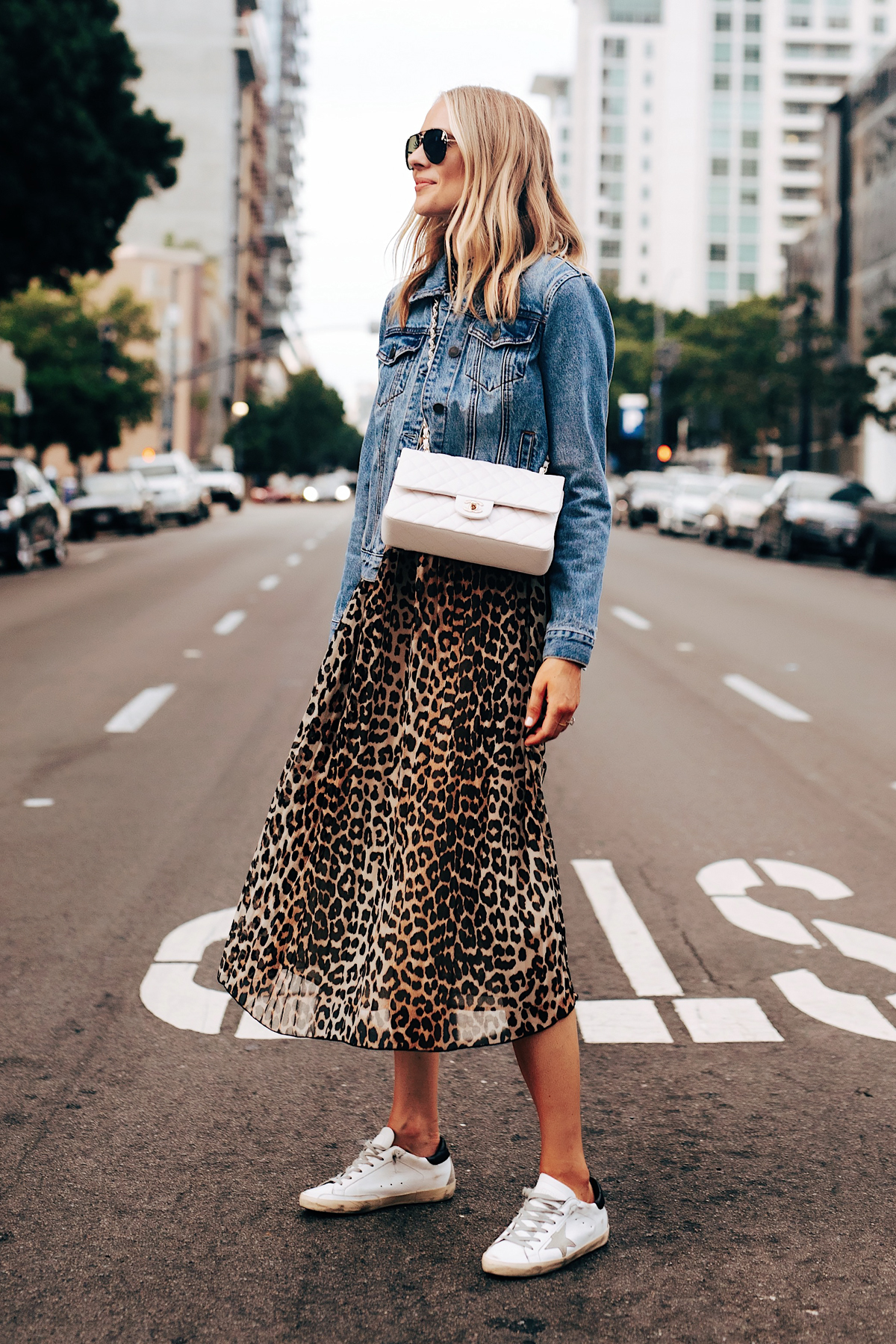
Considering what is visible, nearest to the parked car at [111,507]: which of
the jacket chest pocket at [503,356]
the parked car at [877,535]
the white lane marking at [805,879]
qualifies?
the parked car at [877,535]

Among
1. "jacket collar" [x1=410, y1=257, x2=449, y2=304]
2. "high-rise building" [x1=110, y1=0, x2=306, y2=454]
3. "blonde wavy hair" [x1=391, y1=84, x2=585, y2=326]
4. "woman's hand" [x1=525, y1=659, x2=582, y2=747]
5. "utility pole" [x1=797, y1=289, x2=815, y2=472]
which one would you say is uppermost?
"high-rise building" [x1=110, y1=0, x2=306, y2=454]

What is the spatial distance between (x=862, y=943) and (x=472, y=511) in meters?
2.79

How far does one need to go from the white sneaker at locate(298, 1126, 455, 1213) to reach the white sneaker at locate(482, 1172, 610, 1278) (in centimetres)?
23

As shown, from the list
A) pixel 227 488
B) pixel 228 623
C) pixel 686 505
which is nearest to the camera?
pixel 228 623

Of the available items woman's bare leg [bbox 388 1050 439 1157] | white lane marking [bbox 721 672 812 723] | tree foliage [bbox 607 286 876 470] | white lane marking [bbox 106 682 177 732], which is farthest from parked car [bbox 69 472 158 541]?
woman's bare leg [bbox 388 1050 439 1157]

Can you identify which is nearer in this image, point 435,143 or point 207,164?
point 435,143

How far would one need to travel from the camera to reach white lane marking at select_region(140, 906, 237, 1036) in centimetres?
425

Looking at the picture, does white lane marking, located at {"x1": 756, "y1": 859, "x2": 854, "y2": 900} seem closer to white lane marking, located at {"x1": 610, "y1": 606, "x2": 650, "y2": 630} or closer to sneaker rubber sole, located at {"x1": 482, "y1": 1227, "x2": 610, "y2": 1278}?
sneaker rubber sole, located at {"x1": 482, "y1": 1227, "x2": 610, "y2": 1278}

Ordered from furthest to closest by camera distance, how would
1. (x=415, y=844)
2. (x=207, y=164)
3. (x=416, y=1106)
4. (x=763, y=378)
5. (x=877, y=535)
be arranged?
(x=207, y=164)
(x=763, y=378)
(x=877, y=535)
(x=416, y=1106)
(x=415, y=844)

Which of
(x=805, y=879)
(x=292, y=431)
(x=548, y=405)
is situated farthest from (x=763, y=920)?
(x=292, y=431)

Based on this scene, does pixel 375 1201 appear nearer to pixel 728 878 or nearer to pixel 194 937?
pixel 194 937

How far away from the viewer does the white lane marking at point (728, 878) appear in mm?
5664

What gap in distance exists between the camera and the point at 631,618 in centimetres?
1652

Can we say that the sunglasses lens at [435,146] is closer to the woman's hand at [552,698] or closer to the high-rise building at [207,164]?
the woman's hand at [552,698]
